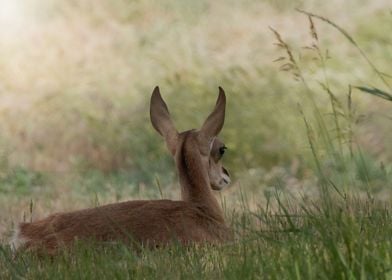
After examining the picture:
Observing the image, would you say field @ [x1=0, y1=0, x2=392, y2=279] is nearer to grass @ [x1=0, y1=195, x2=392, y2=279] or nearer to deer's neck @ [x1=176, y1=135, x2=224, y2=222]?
deer's neck @ [x1=176, y1=135, x2=224, y2=222]

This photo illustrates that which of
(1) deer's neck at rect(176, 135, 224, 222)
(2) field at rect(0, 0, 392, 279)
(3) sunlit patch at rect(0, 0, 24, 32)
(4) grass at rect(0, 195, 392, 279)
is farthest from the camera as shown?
(3) sunlit patch at rect(0, 0, 24, 32)

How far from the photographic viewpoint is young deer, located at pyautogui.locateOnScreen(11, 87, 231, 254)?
22.7 feet

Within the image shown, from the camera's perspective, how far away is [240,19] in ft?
53.3

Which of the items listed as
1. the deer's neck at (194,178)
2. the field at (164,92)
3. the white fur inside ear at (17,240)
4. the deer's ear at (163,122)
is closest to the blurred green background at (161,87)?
the field at (164,92)

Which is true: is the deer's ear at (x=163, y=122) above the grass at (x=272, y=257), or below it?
above

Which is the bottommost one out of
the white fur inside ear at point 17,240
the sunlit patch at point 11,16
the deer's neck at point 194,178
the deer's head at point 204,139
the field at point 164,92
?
the white fur inside ear at point 17,240

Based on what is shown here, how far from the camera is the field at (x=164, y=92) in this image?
37.9 feet

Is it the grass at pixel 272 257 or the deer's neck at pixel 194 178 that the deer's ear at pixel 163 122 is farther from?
the grass at pixel 272 257

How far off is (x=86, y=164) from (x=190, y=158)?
16.8 ft

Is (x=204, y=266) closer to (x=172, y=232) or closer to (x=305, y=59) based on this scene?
(x=172, y=232)

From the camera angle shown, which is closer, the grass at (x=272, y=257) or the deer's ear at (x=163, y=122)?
the grass at (x=272, y=257)

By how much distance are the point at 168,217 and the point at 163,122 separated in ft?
3.48

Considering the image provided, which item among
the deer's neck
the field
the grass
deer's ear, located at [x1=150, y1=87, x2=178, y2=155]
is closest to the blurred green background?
the field

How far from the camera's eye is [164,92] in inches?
555
